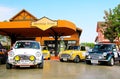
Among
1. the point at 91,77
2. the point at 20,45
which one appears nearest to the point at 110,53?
the point at 20,45

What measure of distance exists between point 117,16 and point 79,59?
67.5 feet

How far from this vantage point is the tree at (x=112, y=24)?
4712 centimetres

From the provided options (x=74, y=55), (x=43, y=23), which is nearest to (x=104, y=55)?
(x=74, y=55)

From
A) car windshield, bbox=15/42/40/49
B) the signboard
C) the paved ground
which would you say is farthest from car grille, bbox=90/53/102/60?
the signboard

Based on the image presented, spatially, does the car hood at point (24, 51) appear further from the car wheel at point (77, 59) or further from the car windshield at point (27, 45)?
the car wheel at point (77, 59)

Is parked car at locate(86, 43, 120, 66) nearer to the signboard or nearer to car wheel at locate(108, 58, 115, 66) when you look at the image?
car wheel at locate(108, 58, 115, 66)

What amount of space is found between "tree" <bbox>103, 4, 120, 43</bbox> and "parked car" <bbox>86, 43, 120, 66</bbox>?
2023 cm

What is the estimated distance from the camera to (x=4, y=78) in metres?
14.1

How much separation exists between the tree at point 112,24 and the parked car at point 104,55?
20.2 m

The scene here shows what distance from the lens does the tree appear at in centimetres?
4712

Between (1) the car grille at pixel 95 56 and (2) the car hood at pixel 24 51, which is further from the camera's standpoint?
(1) the car grille at pixel 95 56

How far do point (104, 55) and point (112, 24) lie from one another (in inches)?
972

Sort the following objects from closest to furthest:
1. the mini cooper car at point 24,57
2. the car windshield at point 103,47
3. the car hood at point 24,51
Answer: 1. the mini cooper car at point 24,57
2. the car hood at point 24,51
3. the car windshield at point 103,47

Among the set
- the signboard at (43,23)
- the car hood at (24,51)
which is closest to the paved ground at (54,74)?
the car hood at (24,51)
